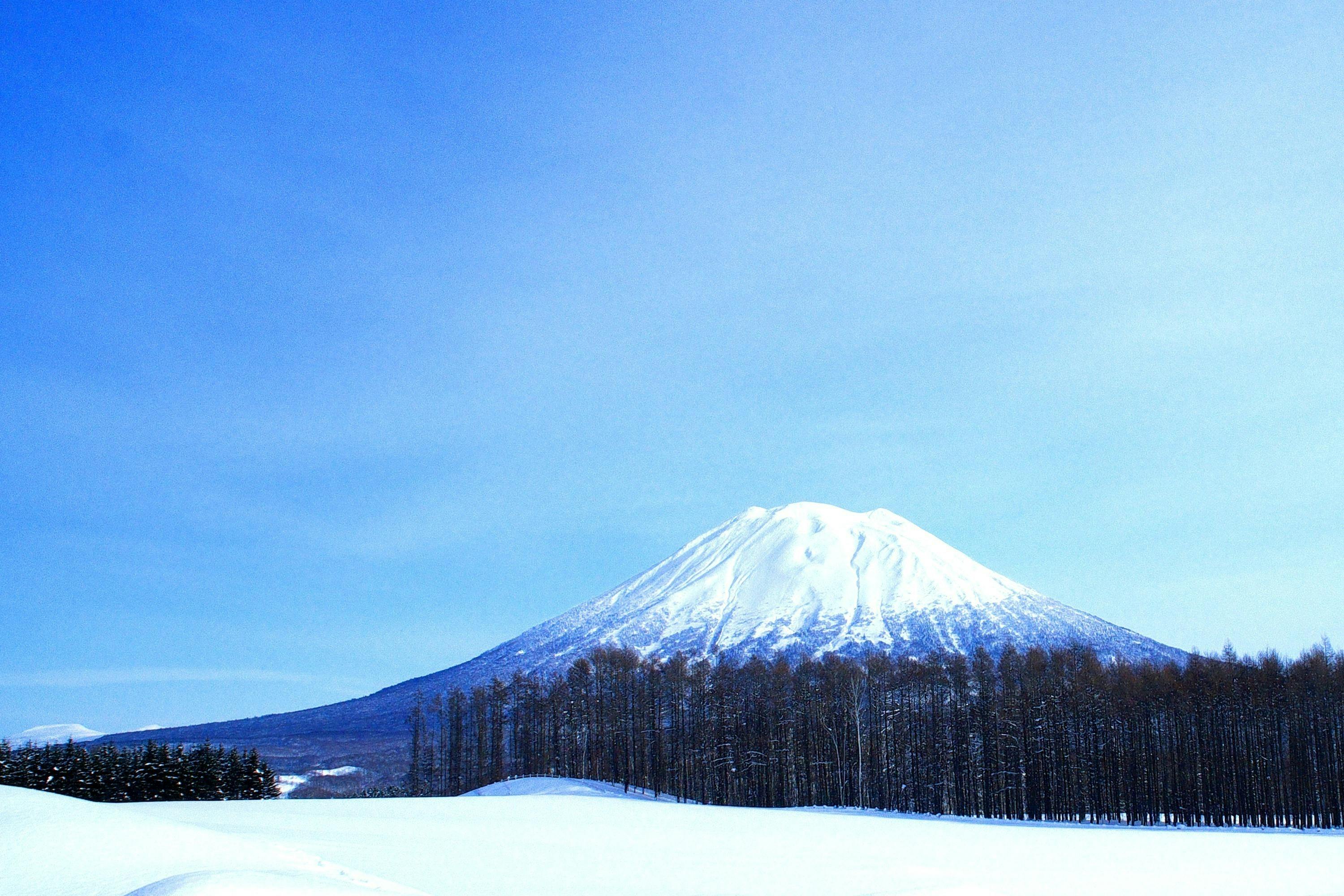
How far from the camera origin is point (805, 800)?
241 feet

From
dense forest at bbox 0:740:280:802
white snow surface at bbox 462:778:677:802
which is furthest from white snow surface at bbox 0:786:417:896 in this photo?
white snow surface at bbox 462:778:677:802

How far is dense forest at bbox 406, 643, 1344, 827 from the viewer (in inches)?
2212

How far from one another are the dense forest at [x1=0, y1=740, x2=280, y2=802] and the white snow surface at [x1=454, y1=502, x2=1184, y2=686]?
92.6 m

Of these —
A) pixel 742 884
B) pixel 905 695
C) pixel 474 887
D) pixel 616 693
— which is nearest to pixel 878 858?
pixel 742 884

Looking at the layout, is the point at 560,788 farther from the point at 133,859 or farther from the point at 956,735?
the point at 133,859

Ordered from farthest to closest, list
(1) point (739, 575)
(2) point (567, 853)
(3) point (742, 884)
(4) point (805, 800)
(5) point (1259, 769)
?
(1) point (739, 575) → (4) point (805, 800) → (5) point (1259, 769) → (2) point (567, 853) → (3) point (742, 884)

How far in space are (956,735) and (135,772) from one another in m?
49.9

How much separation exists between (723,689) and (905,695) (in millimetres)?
13912

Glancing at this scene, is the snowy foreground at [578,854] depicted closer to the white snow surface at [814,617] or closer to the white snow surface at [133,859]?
the white snow surface at [133,859]

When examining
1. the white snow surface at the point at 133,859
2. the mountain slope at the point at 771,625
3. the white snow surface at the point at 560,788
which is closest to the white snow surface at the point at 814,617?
the mountain slope at the point at 771,625

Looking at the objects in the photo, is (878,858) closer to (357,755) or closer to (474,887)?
(474,887)

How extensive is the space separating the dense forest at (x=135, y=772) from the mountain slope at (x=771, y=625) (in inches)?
3780

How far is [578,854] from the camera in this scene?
79.4 ft

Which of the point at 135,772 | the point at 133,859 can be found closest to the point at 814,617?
the point at 135,772
